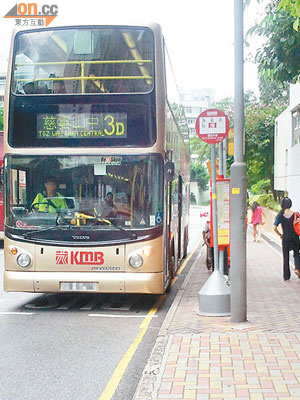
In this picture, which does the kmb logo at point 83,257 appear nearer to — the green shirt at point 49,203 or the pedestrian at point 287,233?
the green shirt at point 49,203

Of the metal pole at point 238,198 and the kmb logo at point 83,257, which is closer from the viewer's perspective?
the metal pole at point 238,198

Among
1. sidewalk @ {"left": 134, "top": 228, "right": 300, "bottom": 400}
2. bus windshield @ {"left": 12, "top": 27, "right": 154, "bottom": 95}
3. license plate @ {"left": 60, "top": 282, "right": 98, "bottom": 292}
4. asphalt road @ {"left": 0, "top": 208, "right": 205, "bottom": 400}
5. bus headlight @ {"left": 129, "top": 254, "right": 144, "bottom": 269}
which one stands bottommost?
asphalt road @ {"left": 0, "top": 208, "right": 205, "bottom": 400}

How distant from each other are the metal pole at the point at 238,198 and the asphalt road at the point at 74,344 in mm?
1183

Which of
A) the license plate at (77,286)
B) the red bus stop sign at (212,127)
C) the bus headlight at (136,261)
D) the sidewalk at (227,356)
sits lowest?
the sidewalk at (227,356)

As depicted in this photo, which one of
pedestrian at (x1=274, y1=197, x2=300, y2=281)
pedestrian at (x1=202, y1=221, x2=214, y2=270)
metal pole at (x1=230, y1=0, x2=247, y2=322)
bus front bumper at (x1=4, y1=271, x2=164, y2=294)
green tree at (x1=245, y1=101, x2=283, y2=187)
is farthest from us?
green tree at (x1=245, y1=101, x2=283, y2=187)

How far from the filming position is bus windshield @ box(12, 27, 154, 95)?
9.21 meters

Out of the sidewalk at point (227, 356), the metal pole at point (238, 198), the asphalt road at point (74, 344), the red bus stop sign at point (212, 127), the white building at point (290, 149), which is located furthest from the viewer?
the white building at point (290, 149)

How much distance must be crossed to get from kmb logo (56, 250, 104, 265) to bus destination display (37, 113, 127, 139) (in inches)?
67.4

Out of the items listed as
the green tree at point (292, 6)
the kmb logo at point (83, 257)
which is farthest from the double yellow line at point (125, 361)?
the green tree at point (292, 6)

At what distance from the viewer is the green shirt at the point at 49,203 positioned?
30.5 ft

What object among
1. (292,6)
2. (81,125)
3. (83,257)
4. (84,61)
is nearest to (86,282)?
(83,257)

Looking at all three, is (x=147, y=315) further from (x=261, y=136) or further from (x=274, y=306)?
(x=261, y=136)

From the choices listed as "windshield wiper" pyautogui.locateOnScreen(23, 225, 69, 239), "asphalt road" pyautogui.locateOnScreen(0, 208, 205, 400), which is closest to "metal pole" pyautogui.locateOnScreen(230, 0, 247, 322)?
"asphalt road" pyautogui.locateOnScreen(0, 208, 205, 400)

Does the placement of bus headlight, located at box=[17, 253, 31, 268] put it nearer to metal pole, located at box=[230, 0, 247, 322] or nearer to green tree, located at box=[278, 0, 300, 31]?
metal pole, located at box=[230, 0, 247, 322]
